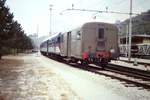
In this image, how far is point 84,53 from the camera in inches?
890

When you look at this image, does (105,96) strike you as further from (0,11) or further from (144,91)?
(0,11)

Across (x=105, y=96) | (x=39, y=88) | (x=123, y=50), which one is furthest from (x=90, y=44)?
(x=123, y=50)

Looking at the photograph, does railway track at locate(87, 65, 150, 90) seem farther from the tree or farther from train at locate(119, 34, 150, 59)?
train at locate(119, 34, 150, 59)

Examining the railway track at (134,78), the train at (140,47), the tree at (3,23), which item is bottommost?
the railway track at (134,78)

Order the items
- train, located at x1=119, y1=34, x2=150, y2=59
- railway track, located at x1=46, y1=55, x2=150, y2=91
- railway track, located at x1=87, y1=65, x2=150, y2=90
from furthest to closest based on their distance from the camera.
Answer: train, located at x1=119, y1=34, x2=150, y2=59 → railway track, located at x1=46, y1=55, x2=150, y2=91 → railway track, located at x1=87, y1=65, x2=150, y2=90

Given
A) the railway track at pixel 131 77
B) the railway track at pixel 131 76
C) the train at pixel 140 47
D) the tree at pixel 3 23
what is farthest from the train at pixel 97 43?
the train at pixel 140 47

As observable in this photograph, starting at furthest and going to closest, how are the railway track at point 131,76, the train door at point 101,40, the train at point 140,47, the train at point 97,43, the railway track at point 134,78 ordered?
the train at point 140,47, the train door at point 101,40, the train at point 97,43, the railway track at point 131,76, the railway track at point 134,78

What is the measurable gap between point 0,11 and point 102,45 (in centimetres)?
1661

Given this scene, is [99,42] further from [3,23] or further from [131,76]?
[3,23]

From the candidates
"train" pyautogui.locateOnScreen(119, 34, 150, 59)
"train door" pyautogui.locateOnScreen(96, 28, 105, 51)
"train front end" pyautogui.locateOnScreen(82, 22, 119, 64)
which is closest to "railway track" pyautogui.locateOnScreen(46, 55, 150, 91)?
"train front end" pyautogui.locateOnScreen(82, 22, 119, 64)

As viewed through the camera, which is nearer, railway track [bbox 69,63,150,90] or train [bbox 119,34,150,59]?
railway track [bbox 69,63,150,90]

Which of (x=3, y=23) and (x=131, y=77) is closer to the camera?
(x=131, y=77)

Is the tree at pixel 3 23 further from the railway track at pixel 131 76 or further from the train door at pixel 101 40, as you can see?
the train door at pixel 101 40

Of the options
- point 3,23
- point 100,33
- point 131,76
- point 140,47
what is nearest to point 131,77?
point 131,76
